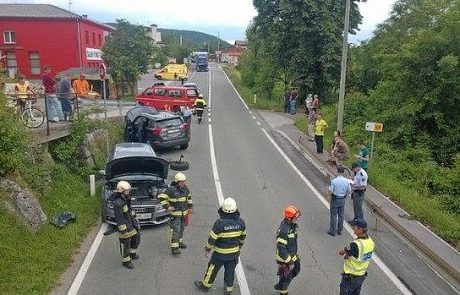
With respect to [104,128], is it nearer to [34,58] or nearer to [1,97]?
[1,97]

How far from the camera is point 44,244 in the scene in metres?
9.02

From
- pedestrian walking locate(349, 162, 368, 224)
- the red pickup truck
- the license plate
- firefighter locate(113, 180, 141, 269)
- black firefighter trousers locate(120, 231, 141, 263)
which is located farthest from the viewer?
the red pickup truck

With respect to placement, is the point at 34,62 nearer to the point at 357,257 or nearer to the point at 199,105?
the point at 199,105

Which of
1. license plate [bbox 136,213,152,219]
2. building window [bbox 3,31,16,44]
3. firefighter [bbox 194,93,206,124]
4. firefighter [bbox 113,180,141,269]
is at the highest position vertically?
building window [bbox 3,31,16,44]

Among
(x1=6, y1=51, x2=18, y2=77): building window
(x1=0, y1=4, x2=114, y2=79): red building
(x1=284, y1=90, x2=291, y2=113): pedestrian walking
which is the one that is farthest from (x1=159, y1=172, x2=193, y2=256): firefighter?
(x1=6, y1=51, x2=18, y2=77): building window

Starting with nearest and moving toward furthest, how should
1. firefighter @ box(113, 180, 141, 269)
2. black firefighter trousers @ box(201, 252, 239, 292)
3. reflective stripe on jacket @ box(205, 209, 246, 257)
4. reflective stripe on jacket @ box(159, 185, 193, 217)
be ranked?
reflective stripe on jacket @ box(205, 209, 246, 257) → black firefighter trousers @ box(201, 252, 239, 292) → firefighter @ box(113, 180, 141, 269) → reflective stripe on jacket @ box(159, 185, 193, 217)

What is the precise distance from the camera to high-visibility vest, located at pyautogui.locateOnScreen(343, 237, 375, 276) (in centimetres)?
668

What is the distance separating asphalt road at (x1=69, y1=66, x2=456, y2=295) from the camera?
809 cm

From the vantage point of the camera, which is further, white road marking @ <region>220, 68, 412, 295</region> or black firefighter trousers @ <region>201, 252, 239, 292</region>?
white road marking @ <region>220, 68, 412, 295</region>

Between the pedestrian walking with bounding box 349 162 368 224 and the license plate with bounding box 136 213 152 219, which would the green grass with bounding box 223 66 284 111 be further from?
the license plate with bounding box 136 213 152 219

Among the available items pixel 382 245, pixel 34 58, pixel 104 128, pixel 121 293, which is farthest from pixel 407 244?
pixel 34 58

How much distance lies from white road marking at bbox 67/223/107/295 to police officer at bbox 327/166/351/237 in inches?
211

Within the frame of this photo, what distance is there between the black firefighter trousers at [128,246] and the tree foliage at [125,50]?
2498cm

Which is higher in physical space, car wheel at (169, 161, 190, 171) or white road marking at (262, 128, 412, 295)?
car wheel at (169, 161, 190, 171)
